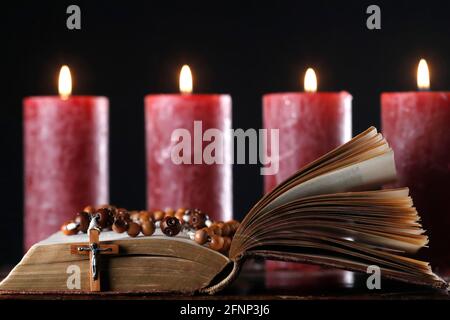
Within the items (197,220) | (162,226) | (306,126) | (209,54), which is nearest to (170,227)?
(162,226)

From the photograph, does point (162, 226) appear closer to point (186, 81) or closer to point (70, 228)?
point (70, 228)

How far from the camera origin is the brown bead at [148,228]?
4.96 feet

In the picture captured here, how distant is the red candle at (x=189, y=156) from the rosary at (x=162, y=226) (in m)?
0.27

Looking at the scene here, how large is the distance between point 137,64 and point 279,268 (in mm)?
956

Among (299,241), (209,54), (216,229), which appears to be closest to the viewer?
(299,241)

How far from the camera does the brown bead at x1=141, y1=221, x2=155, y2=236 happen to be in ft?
4.96

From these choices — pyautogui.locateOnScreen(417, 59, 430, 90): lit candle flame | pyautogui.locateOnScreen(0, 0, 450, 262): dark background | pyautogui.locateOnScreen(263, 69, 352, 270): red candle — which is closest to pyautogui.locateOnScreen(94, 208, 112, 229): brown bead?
pyautogui.locateOnScreen(263, 69, 352, 270): red candle

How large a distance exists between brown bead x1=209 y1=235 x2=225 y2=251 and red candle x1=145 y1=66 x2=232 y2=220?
1.56 feet

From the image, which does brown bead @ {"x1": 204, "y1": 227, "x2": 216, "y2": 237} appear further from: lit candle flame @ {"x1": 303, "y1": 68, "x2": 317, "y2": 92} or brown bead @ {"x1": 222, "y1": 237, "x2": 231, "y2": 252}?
lit candle flame @ {"x1": 303, "y1": 68, "x2": 317, "y2": 92}

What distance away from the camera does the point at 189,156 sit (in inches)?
75.9

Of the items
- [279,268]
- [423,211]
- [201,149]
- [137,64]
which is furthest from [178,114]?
[137,64]

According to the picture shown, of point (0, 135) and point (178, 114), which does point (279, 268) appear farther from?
point (0, 135)

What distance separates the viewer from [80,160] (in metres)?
1.98

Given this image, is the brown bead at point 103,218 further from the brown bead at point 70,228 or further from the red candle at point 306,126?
the red candle at point 306,126
